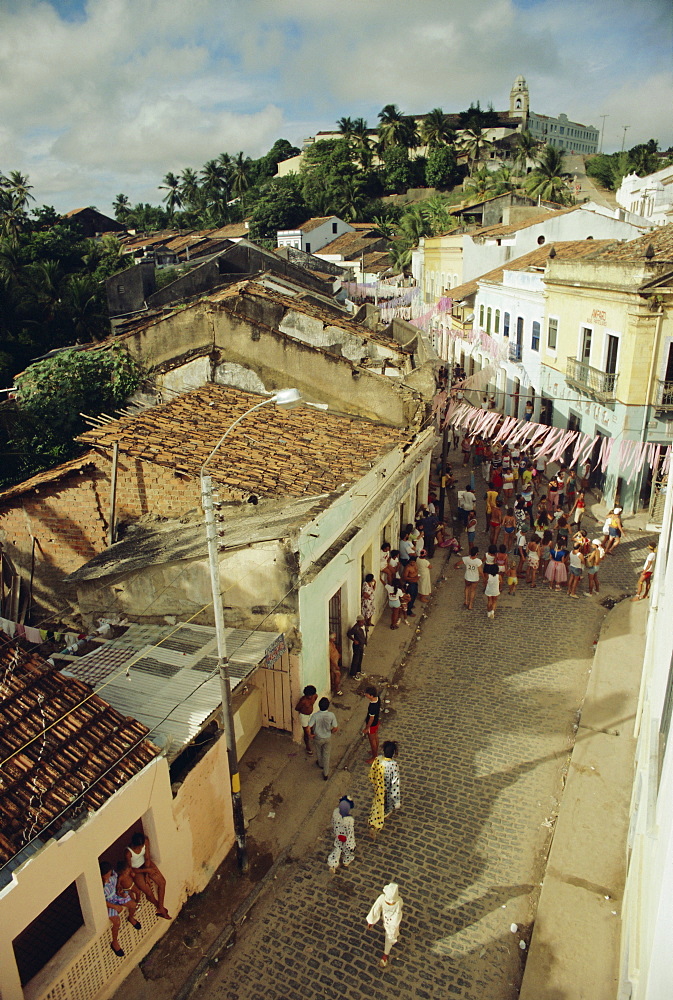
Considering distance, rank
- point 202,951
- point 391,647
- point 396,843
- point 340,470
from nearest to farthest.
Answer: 1. point 202,951
2. point 396,843
3. point 340,470
4. point 391,647

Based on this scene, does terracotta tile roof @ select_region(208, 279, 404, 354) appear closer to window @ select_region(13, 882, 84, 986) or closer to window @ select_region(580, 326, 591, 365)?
window @ select_region(580, 326, 591, 365)

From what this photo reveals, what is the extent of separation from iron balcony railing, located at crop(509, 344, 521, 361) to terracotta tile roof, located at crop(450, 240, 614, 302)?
10.1 ft

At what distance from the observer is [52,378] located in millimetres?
13727

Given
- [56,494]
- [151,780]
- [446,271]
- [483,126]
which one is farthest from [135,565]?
[483,126]

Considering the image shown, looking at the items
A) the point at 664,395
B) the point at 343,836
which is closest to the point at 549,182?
the point at 664,395

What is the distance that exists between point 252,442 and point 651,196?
45987mm

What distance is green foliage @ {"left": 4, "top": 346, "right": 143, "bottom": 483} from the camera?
13578 millimetres

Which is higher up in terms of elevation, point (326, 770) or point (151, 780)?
point (151, 780)

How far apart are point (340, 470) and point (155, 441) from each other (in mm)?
3122

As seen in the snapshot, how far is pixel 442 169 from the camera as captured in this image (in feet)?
222

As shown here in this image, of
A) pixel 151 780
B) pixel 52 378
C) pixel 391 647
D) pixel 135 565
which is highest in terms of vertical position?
pixel 52 378

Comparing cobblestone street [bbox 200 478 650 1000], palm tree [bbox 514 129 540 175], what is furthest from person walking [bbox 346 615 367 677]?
palm tree [bbox 514 129 540 175]

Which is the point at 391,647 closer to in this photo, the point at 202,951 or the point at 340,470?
the point at 340,470

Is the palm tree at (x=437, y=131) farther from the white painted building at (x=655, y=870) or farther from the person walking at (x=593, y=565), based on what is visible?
the white painted building at (x=655, y=870)
